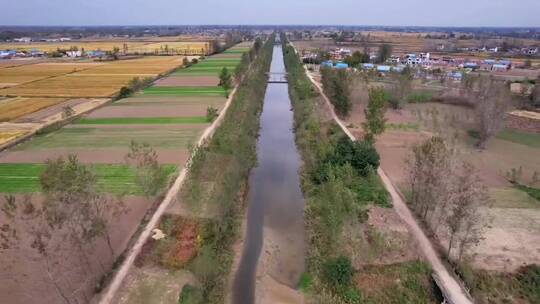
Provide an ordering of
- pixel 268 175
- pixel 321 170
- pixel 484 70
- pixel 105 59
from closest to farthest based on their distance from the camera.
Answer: pixel 321 170 → pixel 268 175 → pixel 484 70 → pixel 105 59

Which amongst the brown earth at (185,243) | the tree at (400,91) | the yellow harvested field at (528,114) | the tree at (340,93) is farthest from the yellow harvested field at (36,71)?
the yellow harvested field at (528,114)

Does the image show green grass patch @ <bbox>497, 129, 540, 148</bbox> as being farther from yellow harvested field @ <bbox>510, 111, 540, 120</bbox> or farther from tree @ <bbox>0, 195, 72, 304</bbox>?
tree @ <bbox>0, 195, 72, 304</bbox>

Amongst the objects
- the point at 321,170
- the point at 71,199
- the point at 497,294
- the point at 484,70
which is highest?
the point at 484,70

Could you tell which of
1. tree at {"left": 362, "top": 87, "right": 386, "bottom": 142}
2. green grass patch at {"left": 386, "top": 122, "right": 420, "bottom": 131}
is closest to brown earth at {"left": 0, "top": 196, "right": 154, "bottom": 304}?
tree at {"left": 362, "top": 87, "right": 386, "bottom": 142}

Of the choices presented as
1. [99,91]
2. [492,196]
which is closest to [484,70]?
[492,196]

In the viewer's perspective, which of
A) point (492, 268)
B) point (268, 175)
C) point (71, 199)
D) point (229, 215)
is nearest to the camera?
point (71, 199)

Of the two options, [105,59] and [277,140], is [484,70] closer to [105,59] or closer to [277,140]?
[277,140]
